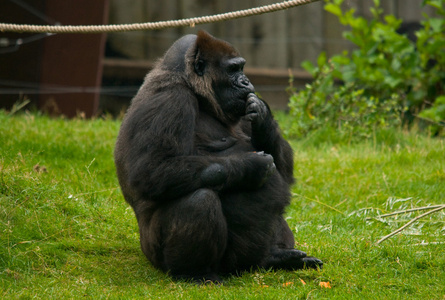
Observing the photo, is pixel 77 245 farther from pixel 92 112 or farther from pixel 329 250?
pixel 92 112

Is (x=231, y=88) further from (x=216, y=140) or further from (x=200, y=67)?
(x=216, y=140)

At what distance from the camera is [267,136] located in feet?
14.9

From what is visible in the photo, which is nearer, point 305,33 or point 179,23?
point 179,23

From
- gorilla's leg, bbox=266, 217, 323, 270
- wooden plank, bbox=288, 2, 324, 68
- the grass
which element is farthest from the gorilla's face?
wooden plank, bbox=288, 2, 324, 68

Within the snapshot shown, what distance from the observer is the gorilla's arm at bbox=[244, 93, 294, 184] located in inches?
173

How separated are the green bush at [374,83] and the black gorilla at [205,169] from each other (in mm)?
3739

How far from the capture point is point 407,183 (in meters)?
6.46

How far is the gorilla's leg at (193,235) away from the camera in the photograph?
13.3 feet

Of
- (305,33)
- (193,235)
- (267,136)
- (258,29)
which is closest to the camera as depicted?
(193,235)

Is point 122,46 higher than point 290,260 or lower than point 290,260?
higher

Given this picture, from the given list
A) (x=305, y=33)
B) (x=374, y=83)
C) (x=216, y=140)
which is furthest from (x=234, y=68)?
(x=305, y=33)

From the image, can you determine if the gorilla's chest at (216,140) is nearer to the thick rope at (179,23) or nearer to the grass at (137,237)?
the thick rope at (179,23)

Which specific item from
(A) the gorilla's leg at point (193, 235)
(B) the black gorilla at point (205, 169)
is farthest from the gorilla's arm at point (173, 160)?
(A) the gorilla's leg at point (193, 235)

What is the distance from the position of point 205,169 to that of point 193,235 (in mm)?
441
